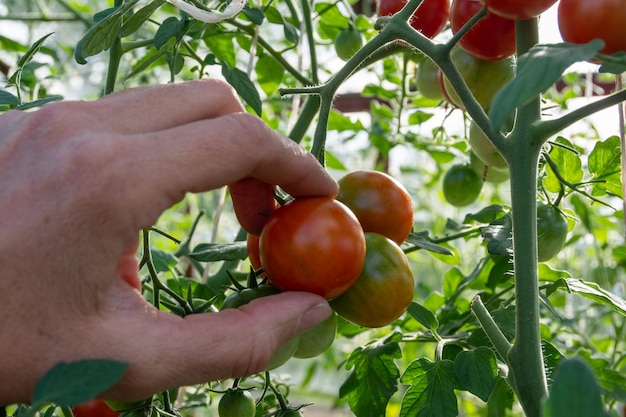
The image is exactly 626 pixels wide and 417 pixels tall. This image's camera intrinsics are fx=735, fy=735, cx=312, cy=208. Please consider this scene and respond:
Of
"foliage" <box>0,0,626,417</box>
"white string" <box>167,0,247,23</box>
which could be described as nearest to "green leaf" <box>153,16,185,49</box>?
"foliage" <box>0,0,626,417</box>

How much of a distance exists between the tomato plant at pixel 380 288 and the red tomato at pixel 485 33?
0.24m

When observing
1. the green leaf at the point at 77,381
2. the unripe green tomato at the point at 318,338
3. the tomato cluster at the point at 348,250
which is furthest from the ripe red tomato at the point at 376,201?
the green leaf at the point at 77,381

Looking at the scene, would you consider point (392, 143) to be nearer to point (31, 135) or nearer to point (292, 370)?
point (31, 135)

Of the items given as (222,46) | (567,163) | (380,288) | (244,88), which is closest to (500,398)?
(567,163)

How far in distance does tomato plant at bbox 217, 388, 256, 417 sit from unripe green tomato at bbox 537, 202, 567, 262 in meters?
0.39

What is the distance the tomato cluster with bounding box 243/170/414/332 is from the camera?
0.66 m

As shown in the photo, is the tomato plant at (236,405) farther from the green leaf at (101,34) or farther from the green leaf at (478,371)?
the green leaf at (101,34)

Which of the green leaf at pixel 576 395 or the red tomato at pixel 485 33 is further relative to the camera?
the red tomato at pixel 485 33

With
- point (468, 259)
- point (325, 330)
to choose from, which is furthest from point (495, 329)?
point (468, 259)

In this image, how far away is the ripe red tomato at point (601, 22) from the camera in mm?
582

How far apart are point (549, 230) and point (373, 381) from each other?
0.92 ft

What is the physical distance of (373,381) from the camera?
35.0 inches

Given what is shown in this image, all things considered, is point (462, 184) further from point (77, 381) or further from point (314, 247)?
point (77, 381)

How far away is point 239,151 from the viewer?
598mm
